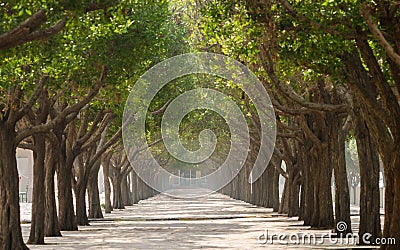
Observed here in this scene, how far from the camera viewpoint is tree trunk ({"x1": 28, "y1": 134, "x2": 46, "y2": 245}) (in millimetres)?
27656

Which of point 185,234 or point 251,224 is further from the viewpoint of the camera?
point 251,224

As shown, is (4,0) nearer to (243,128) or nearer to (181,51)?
(181,51)

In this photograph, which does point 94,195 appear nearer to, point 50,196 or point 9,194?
point 50,196

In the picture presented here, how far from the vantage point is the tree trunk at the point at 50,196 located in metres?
30.1

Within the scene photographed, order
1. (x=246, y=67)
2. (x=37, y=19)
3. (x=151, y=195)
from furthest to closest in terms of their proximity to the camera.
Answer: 1. (x=151, y=195)
2. (x=246, y=67)
3. (x=37, y=19)

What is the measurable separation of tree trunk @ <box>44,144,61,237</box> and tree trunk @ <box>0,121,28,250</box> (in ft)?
21.5

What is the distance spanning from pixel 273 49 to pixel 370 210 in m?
6.10

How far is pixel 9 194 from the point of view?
23281mm

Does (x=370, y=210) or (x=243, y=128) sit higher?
(x=243, y=128)

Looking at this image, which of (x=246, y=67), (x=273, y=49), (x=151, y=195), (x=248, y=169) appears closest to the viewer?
(x=273, y=49)

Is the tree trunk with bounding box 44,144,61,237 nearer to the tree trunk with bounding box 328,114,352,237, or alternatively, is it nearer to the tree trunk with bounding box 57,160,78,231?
the tree trunk with bounding box 57,160,78,231

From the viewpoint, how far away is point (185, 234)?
31.6m

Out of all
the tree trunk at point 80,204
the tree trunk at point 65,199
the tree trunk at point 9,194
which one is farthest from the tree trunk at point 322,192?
the tree trunk at point 9,194

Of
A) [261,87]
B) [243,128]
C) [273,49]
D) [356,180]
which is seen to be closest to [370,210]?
[273,49]
